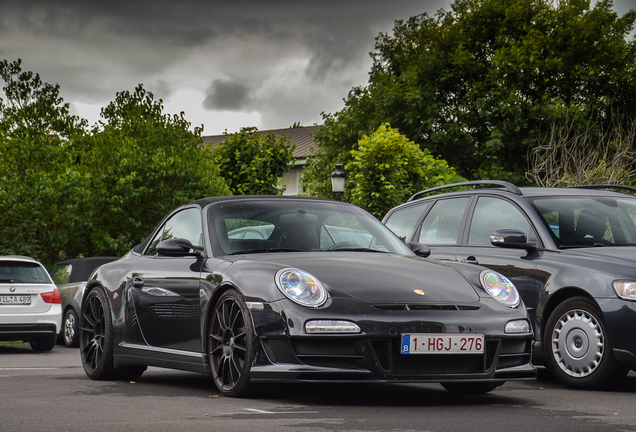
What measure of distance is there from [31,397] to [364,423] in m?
2.72

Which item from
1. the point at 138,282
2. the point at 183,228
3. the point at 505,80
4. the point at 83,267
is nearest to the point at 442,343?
the point at 183,228

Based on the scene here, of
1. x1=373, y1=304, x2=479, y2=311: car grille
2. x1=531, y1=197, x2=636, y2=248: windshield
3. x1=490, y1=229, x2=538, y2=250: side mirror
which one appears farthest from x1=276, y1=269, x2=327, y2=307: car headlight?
x1=531, y1=197, x2=636, y2=248: windshield

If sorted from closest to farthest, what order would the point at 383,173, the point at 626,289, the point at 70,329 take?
the point at 626,289
the point at 70,329
the point at 383,173

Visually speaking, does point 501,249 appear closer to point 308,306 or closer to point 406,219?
point 406,219

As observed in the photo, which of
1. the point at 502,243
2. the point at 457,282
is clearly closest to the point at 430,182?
the point at 502,243

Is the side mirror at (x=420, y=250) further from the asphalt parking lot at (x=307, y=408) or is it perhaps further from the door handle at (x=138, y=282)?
the door handle at (x=138, y=282)

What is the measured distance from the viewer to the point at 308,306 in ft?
19.0

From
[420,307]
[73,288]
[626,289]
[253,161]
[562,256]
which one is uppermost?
[253,161]

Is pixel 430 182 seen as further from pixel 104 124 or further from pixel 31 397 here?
pixel 31 397

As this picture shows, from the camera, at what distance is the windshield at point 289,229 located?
702 cm

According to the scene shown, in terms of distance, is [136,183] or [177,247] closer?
[177,247]

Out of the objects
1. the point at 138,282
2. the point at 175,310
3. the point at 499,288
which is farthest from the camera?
the point at 138,282

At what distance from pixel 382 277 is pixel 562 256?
2.30m

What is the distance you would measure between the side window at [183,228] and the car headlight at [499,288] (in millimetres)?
2136
